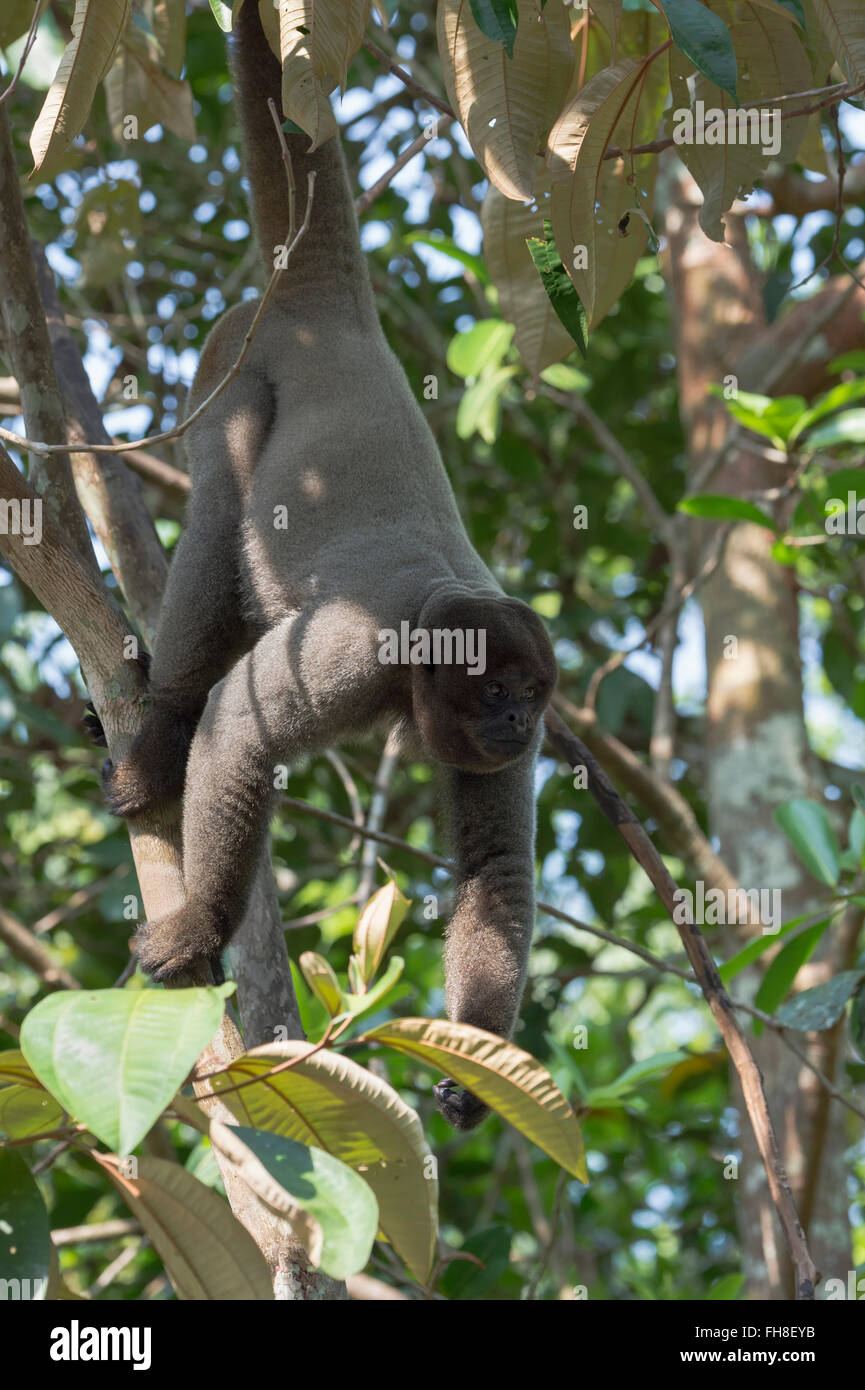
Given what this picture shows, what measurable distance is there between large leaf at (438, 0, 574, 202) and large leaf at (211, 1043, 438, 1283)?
1.82m

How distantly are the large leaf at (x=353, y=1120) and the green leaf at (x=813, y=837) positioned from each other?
2488 millimetres

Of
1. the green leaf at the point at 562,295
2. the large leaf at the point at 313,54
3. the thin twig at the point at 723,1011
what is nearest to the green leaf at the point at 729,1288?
the thin twig at the point at 723,1011

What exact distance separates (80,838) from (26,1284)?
6033mm

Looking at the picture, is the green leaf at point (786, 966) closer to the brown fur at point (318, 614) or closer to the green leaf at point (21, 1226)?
the brown fur at point (318, 614)

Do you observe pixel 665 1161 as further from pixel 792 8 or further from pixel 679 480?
pixel 792 8

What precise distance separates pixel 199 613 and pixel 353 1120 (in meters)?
1.97

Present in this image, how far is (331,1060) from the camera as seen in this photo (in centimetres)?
208

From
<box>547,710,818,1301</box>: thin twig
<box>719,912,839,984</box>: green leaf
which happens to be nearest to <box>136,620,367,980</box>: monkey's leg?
<box>547,710,818,1301</box>: thin twig

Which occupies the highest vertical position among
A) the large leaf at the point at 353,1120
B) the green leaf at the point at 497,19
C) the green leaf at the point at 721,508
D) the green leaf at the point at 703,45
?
the green leaf at the point at 721,508

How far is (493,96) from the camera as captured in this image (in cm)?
287

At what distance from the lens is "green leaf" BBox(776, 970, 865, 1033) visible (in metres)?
3.98

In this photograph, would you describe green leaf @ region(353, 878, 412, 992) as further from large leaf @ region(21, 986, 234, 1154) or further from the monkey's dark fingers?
the monkey's dark fingers

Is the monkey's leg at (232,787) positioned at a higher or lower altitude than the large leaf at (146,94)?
lower

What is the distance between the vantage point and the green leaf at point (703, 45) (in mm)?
2469
